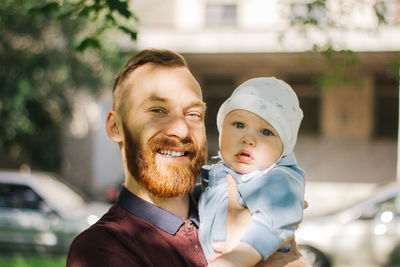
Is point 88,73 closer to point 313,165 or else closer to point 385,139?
point 313,165

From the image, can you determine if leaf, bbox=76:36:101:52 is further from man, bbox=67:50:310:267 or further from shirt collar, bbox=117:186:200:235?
shirt collar, bbox=117:186:200:235

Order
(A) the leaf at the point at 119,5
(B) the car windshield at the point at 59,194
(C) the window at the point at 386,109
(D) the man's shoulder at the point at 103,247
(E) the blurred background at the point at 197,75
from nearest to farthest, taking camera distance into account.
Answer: (D) the man's shoulder at the point at 103,247 → (A) the leaf at the point at 119,5 → (B) the car windshield at the point at 59,194 → (E) the blurred background at the point at 197,75 → (C) the window at the point at 386,109

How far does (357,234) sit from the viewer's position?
7.35 meters

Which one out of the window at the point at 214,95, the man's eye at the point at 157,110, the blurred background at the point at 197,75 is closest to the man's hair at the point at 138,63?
the man's eye at the point at 157,110

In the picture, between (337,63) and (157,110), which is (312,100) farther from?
(157,110)

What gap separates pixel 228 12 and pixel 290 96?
1465 centimetres

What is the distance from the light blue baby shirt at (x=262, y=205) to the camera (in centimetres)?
184

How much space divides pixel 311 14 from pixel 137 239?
281cm

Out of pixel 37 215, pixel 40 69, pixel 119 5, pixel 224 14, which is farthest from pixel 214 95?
pixel 119 5

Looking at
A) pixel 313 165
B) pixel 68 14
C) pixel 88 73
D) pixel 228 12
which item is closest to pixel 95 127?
pixel 88 73

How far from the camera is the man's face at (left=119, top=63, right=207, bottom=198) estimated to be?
1.96 meters

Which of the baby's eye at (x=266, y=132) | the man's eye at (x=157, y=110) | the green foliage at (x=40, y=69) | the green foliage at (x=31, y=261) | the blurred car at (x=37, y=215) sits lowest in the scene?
the green foliage at (x=31, y=261)

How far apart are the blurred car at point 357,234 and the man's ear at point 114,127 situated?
18.9 feet

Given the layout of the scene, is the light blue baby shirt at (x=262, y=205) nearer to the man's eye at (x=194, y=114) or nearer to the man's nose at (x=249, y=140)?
the man's nose at (x=249, y=140)
